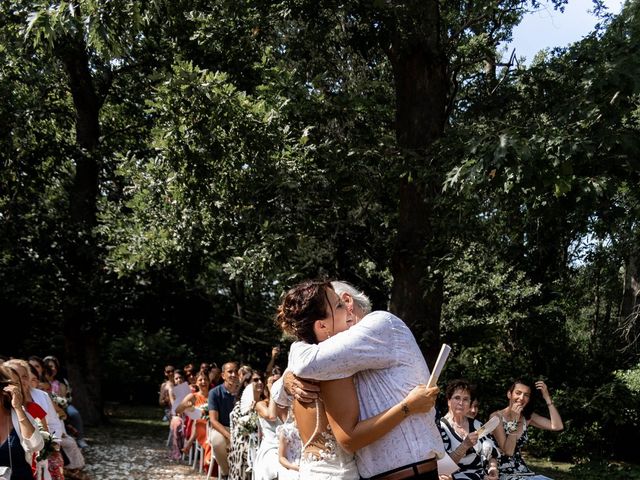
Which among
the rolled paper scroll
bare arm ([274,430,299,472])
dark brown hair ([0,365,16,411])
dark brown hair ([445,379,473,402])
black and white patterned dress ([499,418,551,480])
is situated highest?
the rolled paper scroll

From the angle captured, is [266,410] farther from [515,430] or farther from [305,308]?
[305,308]

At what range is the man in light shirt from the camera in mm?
3318

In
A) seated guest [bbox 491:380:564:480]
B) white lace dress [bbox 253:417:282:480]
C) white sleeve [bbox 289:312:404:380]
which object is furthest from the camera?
white lace dress [bbox 253:417:282:480]

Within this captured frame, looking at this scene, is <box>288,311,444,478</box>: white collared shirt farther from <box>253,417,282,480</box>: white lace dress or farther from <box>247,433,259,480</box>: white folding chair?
<box>247,433,259,480</box>: white folding chair

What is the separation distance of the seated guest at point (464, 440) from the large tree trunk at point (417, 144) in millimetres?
4040

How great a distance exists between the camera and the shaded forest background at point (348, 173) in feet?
32.4

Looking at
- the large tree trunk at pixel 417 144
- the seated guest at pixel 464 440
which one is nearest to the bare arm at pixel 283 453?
the seated guest at pixel 464 440

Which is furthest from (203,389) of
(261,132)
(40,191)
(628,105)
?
(40,191)

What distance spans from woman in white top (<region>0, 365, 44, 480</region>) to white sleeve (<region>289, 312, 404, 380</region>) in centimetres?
325

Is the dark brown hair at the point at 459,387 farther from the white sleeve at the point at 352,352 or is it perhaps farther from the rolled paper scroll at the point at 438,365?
the white sleeve at the point at 352,352

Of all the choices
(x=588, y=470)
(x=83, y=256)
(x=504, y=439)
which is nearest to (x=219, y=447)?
(x=504, y=439)

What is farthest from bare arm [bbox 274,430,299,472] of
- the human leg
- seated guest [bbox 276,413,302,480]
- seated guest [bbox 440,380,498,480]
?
the human leg

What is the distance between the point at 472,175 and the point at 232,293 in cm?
2041

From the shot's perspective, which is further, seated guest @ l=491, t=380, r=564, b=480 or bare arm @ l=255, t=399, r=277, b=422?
bare arm @ l=255, t=399, r=277, b=422
